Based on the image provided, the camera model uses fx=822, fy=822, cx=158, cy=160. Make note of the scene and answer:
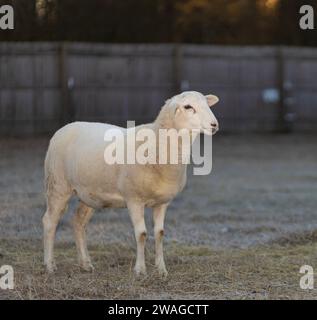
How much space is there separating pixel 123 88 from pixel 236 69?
337 cm

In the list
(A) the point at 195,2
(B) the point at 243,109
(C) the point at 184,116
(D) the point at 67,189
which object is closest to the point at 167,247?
(D) the point at 67,189

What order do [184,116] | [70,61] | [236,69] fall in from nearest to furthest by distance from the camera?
[184,116], [70,61], [236,69]

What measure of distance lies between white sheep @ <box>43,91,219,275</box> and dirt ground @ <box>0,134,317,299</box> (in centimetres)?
36

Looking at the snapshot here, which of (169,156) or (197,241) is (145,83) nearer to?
(197,241)

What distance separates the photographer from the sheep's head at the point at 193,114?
21.8 feet

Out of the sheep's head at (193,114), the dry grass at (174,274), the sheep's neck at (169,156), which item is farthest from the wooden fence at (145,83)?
the sheep's head at (193,114)

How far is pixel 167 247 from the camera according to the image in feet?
28.5

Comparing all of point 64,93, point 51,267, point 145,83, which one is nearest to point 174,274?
point 51,267

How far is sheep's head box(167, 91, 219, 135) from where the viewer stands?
665cm

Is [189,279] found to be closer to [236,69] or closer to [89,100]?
[89,100]

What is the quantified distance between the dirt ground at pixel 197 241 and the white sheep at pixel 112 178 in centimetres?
36

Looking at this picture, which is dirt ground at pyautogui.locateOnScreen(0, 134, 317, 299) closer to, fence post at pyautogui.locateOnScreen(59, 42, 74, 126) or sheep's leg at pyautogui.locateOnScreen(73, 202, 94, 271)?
sheep's leg at pyautogui.locateOnScreen(73, 202, 94, 271)

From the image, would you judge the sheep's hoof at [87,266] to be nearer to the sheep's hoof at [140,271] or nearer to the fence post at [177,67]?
the sheep's hoof at [140,271]

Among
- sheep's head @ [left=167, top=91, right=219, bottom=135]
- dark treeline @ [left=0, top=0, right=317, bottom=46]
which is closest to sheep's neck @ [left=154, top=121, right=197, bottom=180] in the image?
sheep's head @ [left=167, top=91, right=219, bottom=135]
